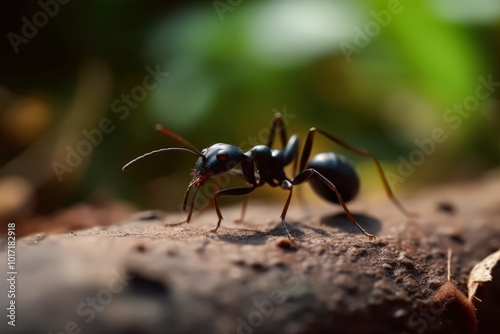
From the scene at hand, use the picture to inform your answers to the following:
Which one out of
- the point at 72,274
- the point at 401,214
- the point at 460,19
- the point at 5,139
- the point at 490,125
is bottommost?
the point at 490,125

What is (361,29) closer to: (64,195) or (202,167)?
(202,167)

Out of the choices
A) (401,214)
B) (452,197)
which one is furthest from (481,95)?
(401,214)

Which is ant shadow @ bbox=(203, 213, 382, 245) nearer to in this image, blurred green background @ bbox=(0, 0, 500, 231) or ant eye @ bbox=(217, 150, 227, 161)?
ant eye @ bbox=(217, 150, 227, 161)
